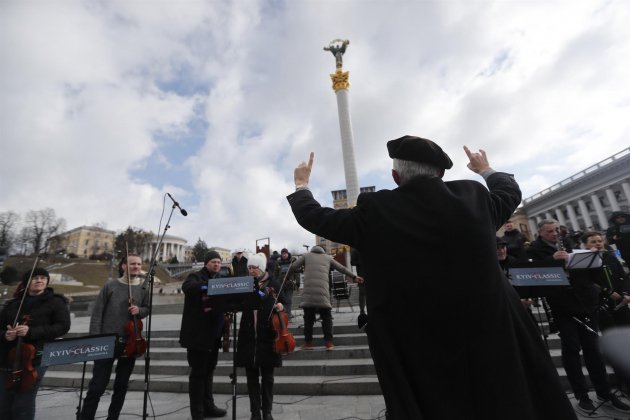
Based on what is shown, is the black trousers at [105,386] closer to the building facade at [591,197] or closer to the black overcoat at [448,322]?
the black overcoat at [448,322]

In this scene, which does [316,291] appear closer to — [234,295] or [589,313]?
[234,295]

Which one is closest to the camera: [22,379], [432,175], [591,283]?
[432,175]

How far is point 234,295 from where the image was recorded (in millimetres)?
4176

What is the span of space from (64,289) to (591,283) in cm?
5355

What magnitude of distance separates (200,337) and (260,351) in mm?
876

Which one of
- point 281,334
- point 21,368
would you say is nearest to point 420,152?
point 281,334

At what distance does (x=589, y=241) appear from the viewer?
197 inches

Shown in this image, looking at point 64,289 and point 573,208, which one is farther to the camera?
point 573,208

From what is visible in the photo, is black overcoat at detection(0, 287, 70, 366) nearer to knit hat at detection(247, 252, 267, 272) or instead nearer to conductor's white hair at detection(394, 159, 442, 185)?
knit hat at detection(247, 252, 267, 272)

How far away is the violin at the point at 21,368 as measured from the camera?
3.69 meters

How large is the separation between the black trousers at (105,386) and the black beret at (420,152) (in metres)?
4.72

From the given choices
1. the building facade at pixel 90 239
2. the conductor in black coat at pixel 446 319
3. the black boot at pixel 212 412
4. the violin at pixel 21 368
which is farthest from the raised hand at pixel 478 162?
the building facade at pixel 90 239

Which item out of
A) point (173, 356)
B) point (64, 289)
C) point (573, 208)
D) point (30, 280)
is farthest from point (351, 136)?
point (573, 208)

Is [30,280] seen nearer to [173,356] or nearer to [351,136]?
[173,356]
